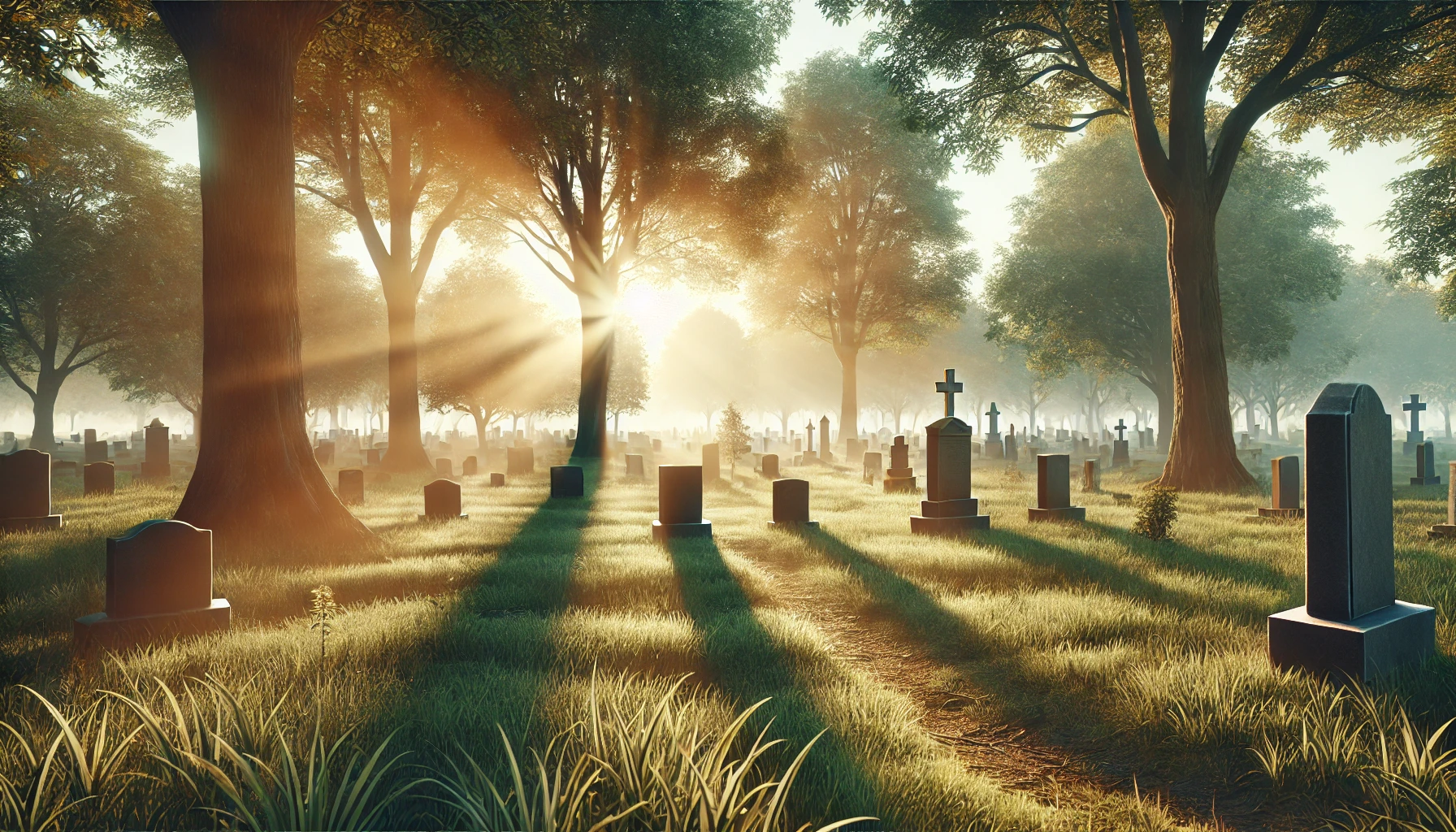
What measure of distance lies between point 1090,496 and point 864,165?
21945 millimetres

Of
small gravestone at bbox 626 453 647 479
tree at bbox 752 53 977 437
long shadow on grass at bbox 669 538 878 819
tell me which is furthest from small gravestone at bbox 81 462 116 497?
tree at bbox 752 53 977 437

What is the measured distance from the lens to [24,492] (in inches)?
392

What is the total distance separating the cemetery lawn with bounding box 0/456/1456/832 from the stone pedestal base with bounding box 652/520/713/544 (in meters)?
0.84

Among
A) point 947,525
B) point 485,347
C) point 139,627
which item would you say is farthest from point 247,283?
point 485,347

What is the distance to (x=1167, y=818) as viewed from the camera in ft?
9.79

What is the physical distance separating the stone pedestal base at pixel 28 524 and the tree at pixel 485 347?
2165 centimetres

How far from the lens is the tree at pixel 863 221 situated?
105 ft

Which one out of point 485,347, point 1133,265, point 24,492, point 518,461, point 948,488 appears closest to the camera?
point 24,492

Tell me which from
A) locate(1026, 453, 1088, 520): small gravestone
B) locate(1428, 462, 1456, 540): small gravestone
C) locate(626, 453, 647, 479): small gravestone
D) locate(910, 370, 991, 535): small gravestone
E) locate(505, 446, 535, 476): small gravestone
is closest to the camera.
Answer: locate(1428, 462, 1456, 540): small gravestone

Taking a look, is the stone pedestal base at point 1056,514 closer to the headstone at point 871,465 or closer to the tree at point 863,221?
the headstone at point 871,465

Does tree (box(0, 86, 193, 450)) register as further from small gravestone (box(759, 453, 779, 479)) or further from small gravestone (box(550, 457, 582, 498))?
small gravestone (box(759, 453, 779, 479))

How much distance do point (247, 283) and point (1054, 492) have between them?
10903mm

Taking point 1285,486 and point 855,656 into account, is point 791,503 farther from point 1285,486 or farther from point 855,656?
point 1285,486

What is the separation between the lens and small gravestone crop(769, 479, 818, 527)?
35.4ft
